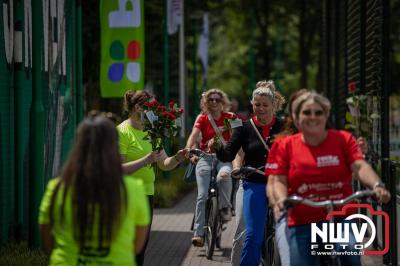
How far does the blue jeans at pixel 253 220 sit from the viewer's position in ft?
25.5

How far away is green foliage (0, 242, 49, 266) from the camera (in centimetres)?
889

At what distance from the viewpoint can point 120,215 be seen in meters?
4.34

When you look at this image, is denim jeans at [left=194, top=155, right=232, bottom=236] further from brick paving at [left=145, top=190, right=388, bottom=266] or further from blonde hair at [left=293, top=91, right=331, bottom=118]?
blonde hair at [left=293, top=91, right=331, bottom=118]

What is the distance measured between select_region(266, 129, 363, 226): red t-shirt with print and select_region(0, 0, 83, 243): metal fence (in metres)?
4.55

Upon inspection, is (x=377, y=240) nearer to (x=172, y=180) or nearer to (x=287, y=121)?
(x=287, y=121)

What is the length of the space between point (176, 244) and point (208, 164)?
4.84 feet

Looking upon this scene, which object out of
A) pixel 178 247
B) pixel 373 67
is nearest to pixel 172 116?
pixel 373 67

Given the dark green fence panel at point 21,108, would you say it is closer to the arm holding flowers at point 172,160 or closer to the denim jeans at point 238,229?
the arm holding flowers at point 172,160

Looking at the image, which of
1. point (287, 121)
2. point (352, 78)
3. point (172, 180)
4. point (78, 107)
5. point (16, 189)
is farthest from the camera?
point (172, 180)

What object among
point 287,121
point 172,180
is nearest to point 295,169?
point 287,121

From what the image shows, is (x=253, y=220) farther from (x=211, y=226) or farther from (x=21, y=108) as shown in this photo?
(x=21, y=108)

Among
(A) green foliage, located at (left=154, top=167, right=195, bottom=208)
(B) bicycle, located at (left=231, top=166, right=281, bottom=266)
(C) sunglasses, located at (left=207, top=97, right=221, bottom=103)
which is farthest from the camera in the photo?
(A) green foliage, located at (left=154, top=167, right=195, bottom=208)

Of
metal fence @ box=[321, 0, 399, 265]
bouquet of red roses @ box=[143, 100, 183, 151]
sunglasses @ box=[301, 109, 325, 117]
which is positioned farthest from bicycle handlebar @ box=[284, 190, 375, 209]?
bouquet of red roses @ box=[143, 100, 183, 151]

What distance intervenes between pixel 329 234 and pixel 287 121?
112 cm
